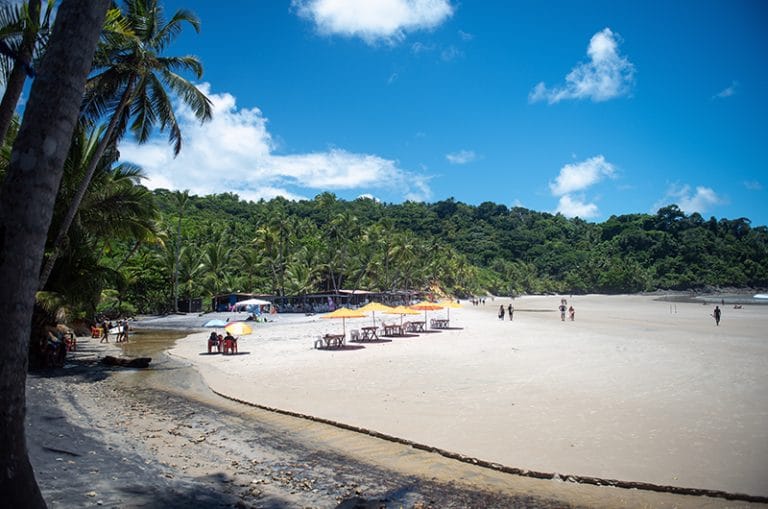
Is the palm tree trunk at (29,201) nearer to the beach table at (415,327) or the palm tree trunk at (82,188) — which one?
the palm tree trunk at (82,188)

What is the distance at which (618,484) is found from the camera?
583 cm

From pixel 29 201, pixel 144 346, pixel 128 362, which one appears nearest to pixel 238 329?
pixel 128 362

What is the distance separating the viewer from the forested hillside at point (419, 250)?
51.3 m

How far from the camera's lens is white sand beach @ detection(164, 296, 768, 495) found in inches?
259

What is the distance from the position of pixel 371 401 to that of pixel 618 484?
5283mm

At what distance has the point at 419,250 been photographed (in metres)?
77.3

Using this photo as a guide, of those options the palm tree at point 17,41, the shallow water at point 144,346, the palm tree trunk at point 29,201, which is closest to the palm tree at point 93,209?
the shallow water at point 144,346

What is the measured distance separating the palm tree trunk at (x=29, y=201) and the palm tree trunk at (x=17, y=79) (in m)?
5.18

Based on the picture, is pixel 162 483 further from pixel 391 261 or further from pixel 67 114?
pixel 391 261

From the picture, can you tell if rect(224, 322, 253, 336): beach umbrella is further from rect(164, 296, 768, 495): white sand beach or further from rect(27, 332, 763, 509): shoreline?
rect(27, 332, 763, 509): shoreline

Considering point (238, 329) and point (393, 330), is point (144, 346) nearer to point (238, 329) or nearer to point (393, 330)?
point (238, 329)

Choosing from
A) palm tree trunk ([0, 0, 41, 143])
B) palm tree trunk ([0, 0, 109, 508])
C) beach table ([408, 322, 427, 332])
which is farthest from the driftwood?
palm tree trunk ([0, 0, 109, 508])

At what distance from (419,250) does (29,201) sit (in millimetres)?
74719

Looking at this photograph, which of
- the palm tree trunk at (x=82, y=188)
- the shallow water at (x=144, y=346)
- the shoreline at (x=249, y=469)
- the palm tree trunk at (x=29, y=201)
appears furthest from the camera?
the shallow water at (x=144, y=346)
